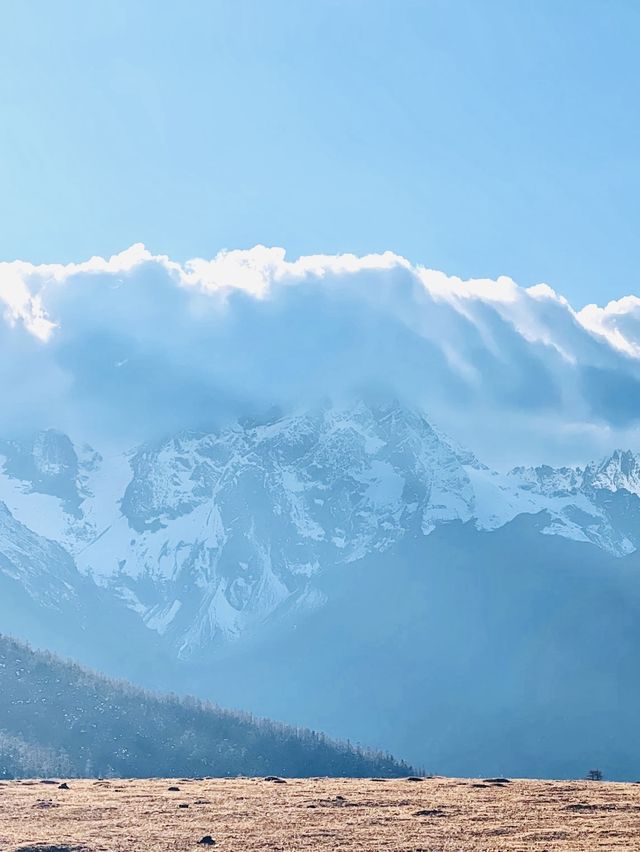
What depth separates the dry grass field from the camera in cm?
6956

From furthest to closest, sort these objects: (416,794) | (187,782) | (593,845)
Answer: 1. (187,782)
2. (416,794)
3. (593,845)

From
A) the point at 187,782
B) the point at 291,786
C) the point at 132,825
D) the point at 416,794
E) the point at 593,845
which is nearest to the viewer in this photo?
the point at 593,845

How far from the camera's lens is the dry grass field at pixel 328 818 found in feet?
228

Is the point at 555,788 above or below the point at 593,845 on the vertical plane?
above

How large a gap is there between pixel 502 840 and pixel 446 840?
9.83ft

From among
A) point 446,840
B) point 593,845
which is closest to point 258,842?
point 446,840

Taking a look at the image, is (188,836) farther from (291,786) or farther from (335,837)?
(291,786)

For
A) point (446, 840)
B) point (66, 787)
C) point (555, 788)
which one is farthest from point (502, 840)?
point (66, 787)

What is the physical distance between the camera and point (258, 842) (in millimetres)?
70688

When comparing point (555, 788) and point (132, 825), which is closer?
point (132, 825)

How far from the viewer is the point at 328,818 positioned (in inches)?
3162

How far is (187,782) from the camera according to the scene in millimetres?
117875

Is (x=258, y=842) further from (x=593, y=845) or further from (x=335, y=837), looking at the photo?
(x=593, y=845)

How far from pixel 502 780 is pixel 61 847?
5065 centimetres
